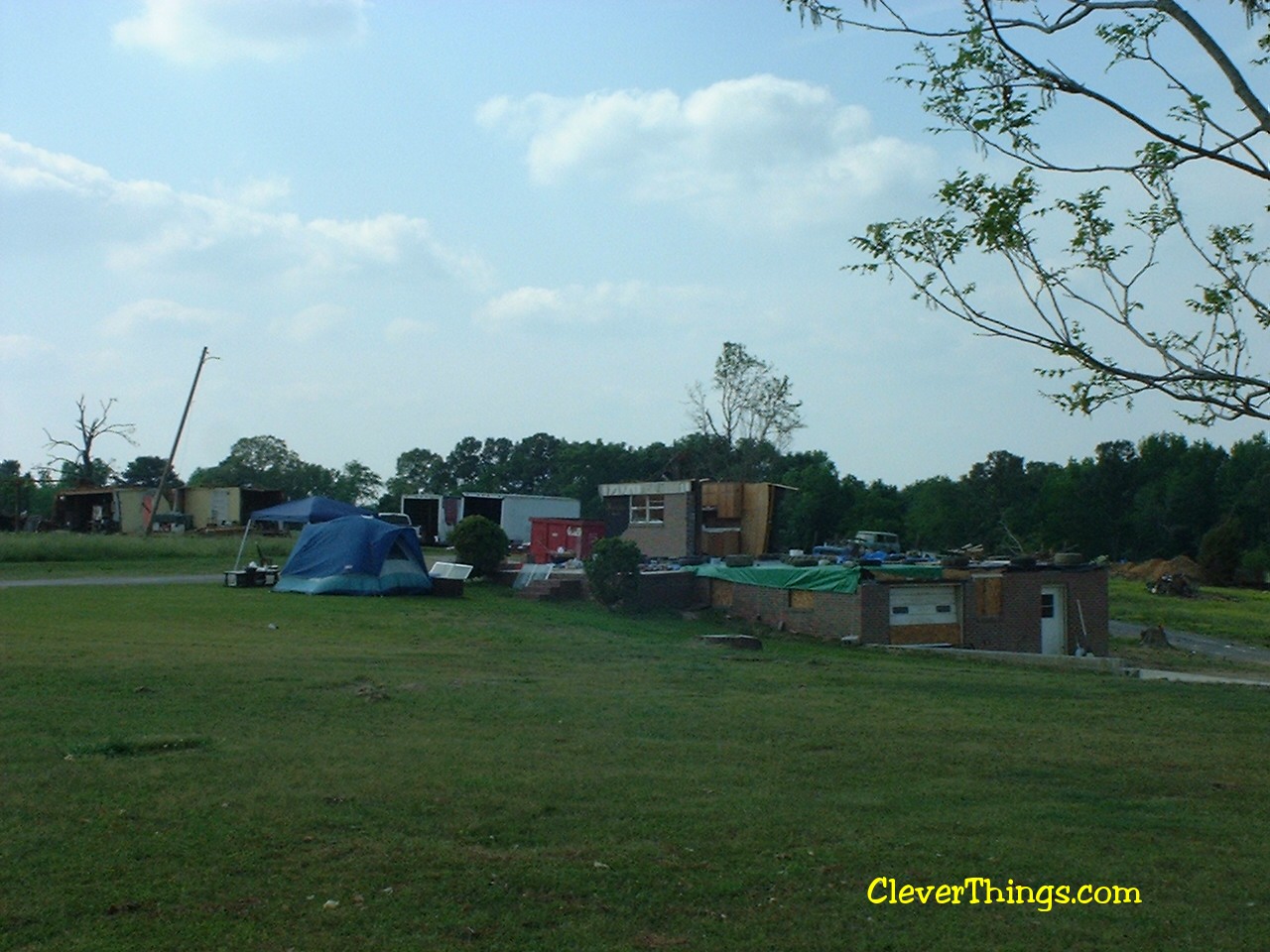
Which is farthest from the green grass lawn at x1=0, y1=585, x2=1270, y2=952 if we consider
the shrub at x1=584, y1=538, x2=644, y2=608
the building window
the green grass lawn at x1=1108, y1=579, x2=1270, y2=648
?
the green grass lawn at x1=1108, y1=579, x2=1270, y2=648

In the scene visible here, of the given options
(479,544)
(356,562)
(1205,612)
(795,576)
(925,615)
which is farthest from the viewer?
(1205,612)

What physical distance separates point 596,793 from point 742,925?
231 centimetres

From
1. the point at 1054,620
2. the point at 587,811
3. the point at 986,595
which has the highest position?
the point at 986,595

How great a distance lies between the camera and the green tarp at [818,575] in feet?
92.0

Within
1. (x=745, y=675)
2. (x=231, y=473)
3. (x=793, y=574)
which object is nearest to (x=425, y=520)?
A: (x=793, y=574)

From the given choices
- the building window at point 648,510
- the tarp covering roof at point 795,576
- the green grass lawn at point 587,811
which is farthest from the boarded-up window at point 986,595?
the green grass lawn at point 587,811

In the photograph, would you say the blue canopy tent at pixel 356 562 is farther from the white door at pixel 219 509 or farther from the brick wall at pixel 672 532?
the white door at pixel 219 509

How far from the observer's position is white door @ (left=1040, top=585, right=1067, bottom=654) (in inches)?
1225

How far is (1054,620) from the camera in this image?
31250 mm

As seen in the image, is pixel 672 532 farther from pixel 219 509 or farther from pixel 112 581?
pixel 219 509

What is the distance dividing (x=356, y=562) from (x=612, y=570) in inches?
237

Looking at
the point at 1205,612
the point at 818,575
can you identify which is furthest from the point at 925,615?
the point at 1205,612

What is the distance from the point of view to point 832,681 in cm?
1542

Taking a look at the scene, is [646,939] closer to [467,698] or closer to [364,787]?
[364,787]
